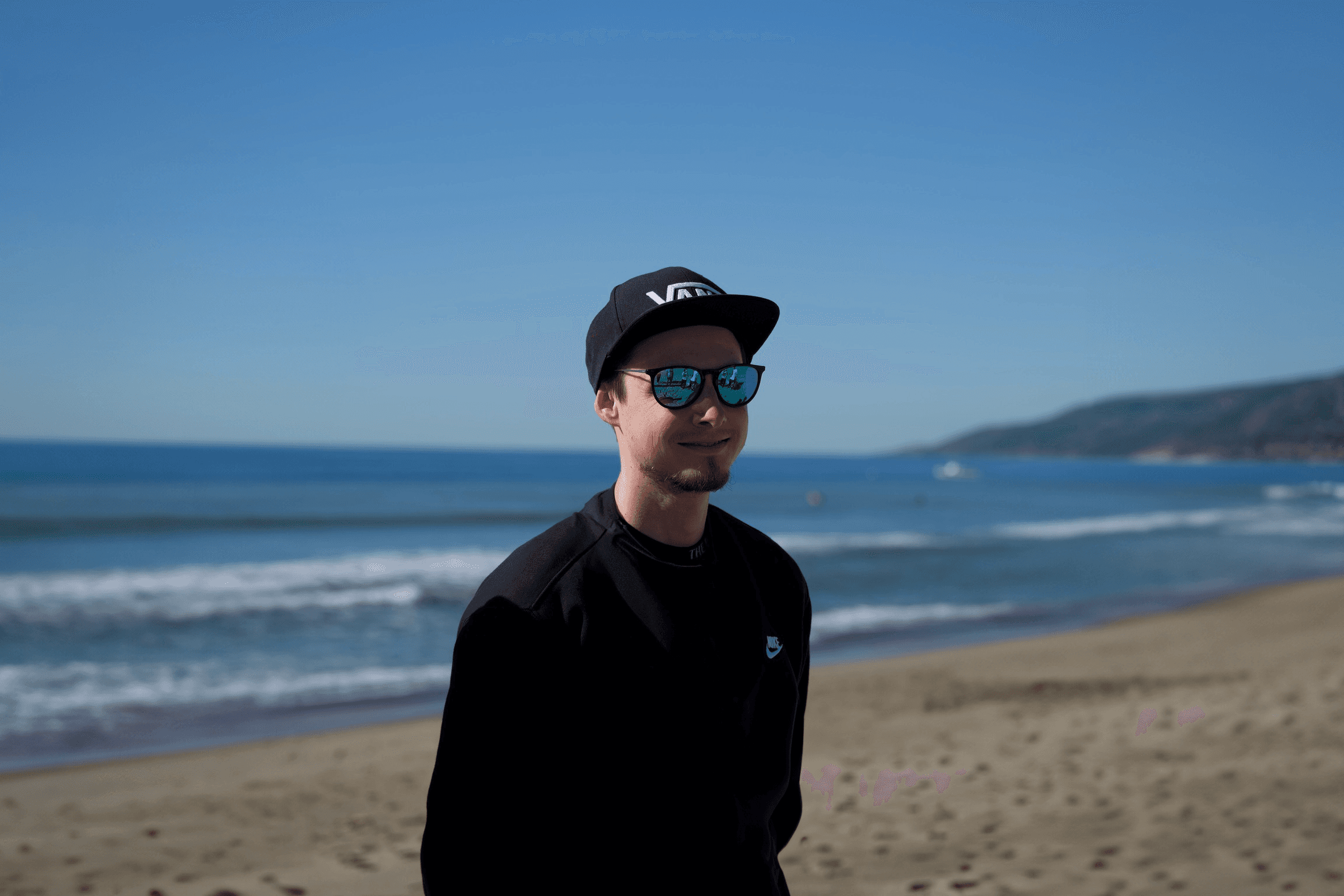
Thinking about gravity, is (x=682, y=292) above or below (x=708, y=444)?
above

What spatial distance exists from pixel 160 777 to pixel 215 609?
9.16 meters

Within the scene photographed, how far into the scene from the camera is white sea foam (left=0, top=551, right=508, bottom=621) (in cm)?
1623

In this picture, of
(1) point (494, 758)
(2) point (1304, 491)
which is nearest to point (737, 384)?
(1) point (494, 758)

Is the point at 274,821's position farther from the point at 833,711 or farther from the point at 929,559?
the point at 929,559

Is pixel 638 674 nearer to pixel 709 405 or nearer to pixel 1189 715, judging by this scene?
pixel 709 405

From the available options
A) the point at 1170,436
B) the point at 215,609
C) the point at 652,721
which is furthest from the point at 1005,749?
the point at 1170,436

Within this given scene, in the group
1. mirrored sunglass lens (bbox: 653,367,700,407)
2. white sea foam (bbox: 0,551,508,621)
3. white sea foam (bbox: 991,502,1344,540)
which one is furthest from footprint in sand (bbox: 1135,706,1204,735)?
white sea foam (bbox: 991,502,1344,540)

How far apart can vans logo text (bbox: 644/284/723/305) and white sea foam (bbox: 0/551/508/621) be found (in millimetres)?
16156

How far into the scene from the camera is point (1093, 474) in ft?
435

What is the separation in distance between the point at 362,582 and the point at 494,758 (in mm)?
19397

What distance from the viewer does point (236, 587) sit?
1892cm

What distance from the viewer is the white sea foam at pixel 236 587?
53.3 feet

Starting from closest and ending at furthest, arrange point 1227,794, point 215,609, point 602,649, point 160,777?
1. point 602,649
2. point 1227,794
3. point 160,777
4. point 215,609

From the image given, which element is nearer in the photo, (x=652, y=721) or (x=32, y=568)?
(x=652, y=721)
